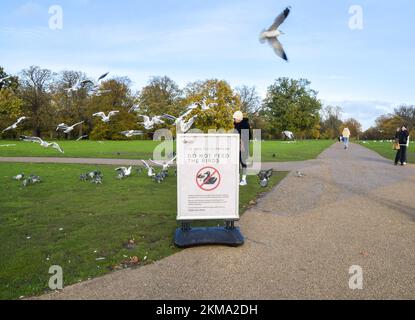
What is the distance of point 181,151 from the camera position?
6.07 metres

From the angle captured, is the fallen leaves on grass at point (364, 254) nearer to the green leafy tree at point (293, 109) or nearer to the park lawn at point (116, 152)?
the park lawn at point (116, 152)

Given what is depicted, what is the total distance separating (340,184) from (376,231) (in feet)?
19.6

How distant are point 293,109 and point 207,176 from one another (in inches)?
3454

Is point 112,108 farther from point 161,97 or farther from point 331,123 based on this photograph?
point 331,123

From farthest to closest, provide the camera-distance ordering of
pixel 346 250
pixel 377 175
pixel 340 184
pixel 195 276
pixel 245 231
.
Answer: pixel 377 175, pixel 340 184, pixel 245 231, pixel 346 250, pixel 195 276

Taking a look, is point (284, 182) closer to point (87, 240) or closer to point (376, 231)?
point (376, 231)

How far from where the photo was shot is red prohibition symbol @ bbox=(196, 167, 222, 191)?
6199 mm

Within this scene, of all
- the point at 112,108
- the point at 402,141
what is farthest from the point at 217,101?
the point at 402,141

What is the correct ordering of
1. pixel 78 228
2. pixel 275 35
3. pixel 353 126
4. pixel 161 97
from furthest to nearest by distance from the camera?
1. pixel 353 126
2. pixel 161 97
3. pixel 78 228
4. pixel 275 35

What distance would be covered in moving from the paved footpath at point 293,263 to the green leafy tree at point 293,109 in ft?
275

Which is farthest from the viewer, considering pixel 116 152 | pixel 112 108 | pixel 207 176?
pixel 112 108

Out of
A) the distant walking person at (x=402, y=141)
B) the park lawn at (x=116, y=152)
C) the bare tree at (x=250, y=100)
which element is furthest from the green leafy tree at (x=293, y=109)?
the distant walking person at (x=402, y=141)

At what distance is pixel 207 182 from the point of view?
20.5 ft

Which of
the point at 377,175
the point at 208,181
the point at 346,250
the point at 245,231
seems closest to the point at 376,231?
the point at 346,250
